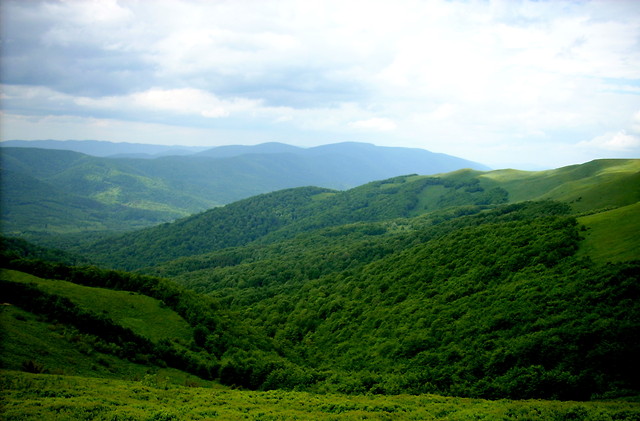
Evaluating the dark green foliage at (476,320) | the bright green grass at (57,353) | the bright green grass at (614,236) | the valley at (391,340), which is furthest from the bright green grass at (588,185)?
the bright green grass at (57,353)

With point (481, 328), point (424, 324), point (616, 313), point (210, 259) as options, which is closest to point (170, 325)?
point (424, 324)

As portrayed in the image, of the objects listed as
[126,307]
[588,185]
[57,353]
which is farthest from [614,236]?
[588,185]

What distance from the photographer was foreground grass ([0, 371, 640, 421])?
2133cm

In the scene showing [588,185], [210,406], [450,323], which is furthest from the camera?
[588,185]

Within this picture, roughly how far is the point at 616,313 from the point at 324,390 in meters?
30.2

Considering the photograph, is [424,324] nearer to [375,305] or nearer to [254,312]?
[375,305]

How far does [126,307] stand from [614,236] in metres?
63.4

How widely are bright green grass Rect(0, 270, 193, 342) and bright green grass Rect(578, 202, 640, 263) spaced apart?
52758mm

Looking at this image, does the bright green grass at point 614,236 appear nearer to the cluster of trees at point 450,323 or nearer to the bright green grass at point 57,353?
the cluster of trees at point 450,323

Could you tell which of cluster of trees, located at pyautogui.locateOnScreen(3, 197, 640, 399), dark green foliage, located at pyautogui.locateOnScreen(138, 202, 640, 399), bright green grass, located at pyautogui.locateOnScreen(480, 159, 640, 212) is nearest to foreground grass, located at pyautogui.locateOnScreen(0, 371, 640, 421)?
dark green foliage, located at pyautogui.locateOnScreen(138, 202, 640, 399)

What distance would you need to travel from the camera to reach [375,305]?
7088cm

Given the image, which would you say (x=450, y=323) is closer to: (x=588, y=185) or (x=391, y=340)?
(x=391, y=340)

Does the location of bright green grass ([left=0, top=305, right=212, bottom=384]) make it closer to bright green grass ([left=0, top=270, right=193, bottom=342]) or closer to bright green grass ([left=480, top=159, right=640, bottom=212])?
bright green grass ([left=0, top=270, right=193, bottom=342])

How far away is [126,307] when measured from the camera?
45938 millimetres
